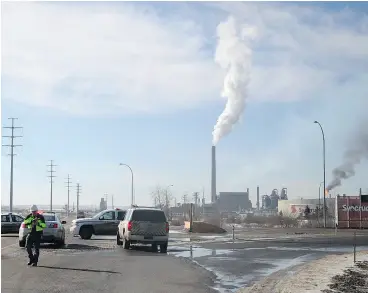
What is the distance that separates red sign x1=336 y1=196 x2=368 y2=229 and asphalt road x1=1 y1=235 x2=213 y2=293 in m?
37.0

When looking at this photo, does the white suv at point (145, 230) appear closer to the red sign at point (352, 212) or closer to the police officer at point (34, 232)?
the police officer at point (34, 232)

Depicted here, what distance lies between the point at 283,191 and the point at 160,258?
160856 mm

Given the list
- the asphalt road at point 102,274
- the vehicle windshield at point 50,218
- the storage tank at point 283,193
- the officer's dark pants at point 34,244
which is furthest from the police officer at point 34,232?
the storage tank at point 283,193

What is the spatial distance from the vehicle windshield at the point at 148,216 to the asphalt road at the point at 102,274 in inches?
167

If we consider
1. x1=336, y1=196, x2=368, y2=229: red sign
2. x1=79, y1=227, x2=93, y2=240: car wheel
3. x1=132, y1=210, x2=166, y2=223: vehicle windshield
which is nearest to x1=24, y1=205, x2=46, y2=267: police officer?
x1=132, y1=210, x2=166, y2=223: vehicle windshield

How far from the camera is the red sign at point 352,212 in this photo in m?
53.2

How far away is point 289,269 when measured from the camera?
1689 cm

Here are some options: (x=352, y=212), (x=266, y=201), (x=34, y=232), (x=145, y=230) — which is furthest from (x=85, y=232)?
(x=266, y=201)

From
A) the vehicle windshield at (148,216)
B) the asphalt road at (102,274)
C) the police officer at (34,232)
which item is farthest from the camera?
the vehicle windshield at (148,216)

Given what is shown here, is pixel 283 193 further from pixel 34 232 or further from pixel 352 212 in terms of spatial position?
pixel 34 232

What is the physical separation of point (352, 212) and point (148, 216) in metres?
33.9

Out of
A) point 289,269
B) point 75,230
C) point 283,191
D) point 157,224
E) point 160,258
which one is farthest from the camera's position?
point 283,191

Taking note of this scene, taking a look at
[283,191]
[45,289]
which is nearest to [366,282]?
[45,289]

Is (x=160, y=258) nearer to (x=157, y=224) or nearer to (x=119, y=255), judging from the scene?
(x=119, y=255)
